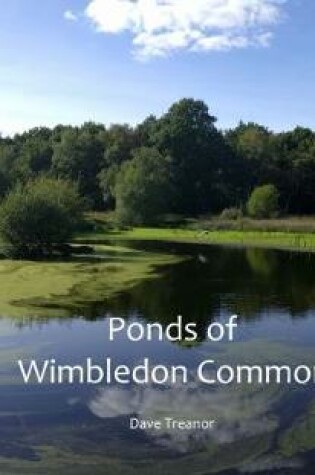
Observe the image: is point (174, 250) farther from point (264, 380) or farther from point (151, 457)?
point (151, 457)

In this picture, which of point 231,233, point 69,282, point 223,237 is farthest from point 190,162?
point 69,282

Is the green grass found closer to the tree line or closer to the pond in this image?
the tree line

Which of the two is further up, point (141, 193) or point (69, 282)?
point (141, 193)

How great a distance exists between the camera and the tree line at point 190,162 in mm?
96312

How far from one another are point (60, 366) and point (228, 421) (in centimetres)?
557

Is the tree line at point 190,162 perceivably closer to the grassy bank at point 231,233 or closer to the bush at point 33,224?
the grassy bank at point 231,233

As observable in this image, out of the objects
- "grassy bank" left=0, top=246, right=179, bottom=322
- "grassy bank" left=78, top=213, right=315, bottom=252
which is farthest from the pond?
"grassy bank" left=78, top=213, right=315, bottom=252

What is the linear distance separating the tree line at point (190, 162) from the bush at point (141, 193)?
4.24 m

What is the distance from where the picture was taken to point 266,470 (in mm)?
12250

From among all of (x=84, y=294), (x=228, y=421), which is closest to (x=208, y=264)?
(x=84, y=294)

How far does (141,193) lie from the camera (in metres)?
82.3

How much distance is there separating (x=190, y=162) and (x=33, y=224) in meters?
52.9

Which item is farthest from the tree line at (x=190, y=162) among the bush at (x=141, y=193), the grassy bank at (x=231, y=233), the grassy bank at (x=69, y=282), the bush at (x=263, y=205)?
the grassy bank at (x=69, y=282)

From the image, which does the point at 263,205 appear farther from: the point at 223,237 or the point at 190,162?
the point at 190,162
